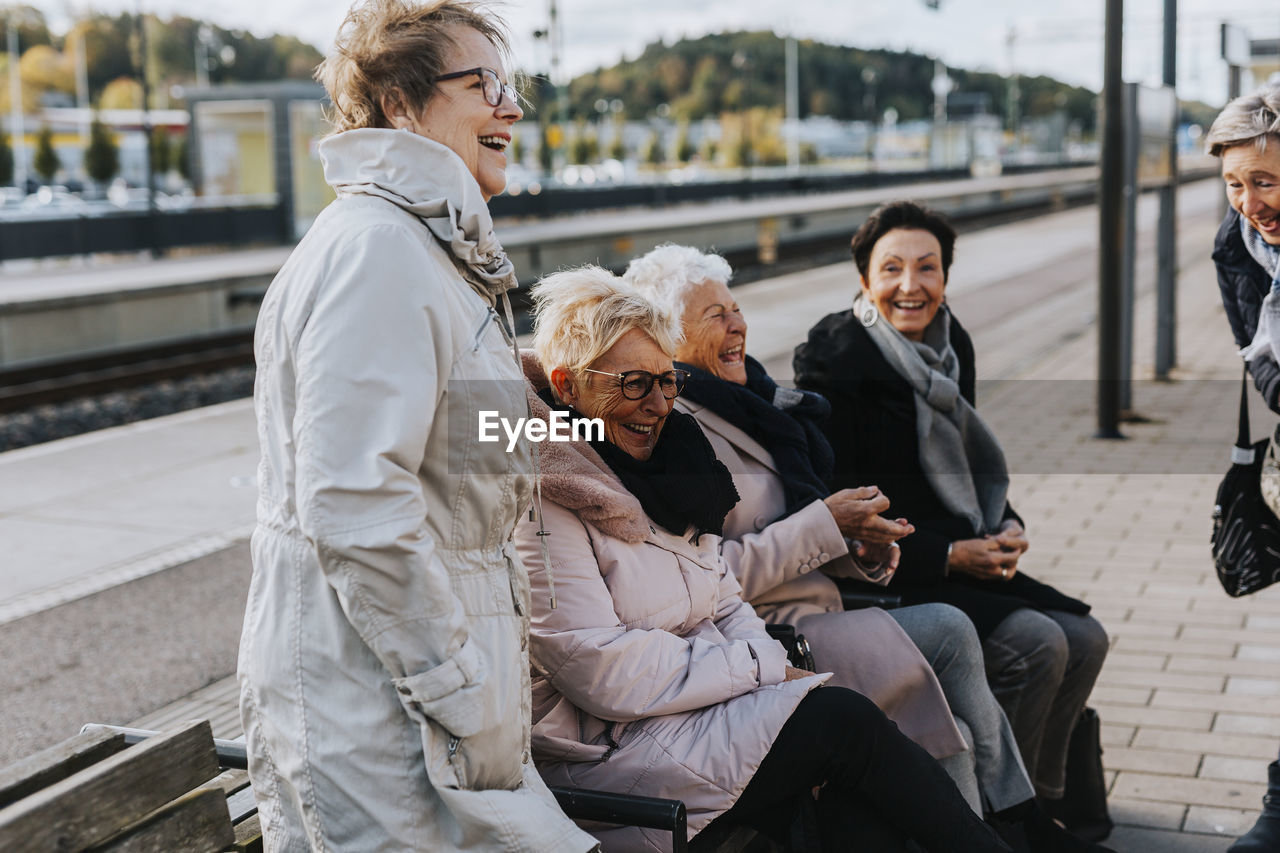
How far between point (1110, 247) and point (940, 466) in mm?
5623

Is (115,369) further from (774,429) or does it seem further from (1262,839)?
(1262,839)

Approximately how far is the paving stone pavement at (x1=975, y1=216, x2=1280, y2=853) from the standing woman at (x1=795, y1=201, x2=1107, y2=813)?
0.50 meters

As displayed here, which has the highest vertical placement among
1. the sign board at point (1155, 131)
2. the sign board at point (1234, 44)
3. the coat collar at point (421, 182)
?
the sign board at point (1234, 44)

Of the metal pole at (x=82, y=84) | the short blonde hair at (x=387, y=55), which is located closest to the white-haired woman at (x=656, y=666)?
the short blonde hair at (x=387, y=55)

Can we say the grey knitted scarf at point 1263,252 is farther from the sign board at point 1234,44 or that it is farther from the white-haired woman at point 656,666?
the sign board at point 1234,44

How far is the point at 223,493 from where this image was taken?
26.6 feet

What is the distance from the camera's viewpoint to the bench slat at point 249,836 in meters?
2.34

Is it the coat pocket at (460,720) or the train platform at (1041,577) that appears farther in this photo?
the train platform at (1041,577)

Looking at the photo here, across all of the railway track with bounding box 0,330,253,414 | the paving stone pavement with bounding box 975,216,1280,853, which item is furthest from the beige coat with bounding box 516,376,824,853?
the railway track with bounding box 0,330,253,414

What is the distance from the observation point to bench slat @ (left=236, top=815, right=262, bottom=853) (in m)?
2.34

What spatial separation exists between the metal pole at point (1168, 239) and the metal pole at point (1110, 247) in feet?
5.71

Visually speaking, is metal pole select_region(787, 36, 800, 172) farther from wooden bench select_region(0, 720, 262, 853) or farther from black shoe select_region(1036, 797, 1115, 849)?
wooden bench select_region(0, 720, 262, 853)

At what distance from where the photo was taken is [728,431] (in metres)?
3.51

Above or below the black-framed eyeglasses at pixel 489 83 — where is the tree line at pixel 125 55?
above
